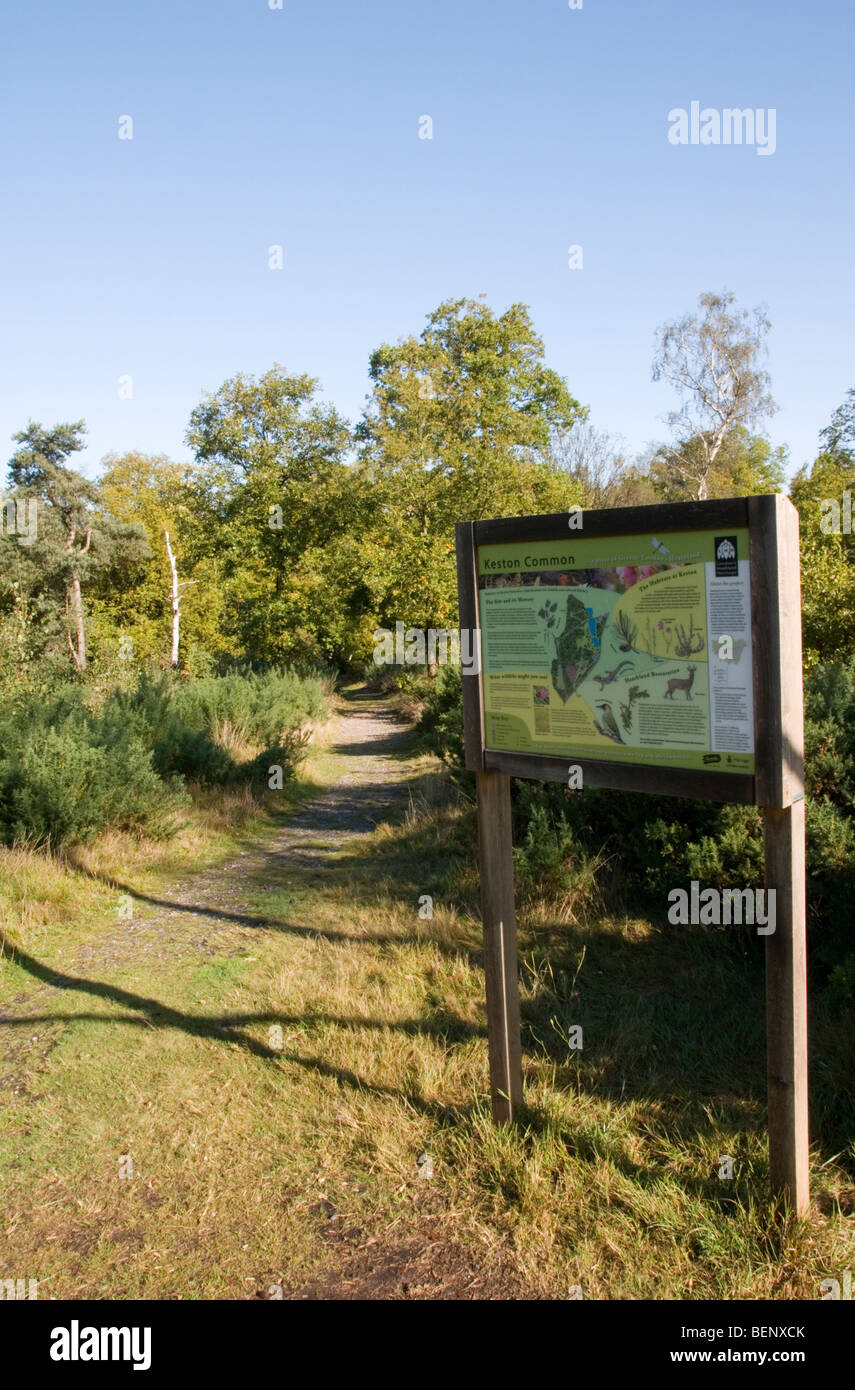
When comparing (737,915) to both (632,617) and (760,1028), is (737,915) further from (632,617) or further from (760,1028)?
(632,617)

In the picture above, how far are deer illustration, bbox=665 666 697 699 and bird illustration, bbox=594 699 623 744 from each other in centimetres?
23

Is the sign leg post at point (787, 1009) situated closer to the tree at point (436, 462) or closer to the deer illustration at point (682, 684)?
the deer illustration at point (682, 684)

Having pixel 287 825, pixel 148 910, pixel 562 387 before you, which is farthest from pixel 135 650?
pixel 148 910

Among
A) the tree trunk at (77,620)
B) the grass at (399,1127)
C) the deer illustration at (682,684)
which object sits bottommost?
the grass at (399,1127)

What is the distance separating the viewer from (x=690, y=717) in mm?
2861

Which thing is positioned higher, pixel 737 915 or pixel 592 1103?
pixel 737 915

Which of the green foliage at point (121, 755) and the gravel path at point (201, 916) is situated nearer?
the gravel path at point (201, 916)

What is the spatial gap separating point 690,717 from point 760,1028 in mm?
2054

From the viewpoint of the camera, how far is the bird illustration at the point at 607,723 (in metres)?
3.09

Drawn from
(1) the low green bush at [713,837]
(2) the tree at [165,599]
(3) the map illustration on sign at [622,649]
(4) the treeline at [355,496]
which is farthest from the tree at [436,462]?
(2) the tree at [165,599]

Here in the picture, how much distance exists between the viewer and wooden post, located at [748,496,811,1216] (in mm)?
2621

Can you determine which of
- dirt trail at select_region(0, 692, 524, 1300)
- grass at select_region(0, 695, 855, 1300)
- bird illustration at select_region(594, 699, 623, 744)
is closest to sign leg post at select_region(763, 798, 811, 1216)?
grass at select_region(0, 695, 855, 1300)

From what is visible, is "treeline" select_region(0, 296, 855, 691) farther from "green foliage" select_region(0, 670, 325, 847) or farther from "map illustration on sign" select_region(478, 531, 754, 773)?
"map illustration on sign" select_region(478, 531, 754, 773)
